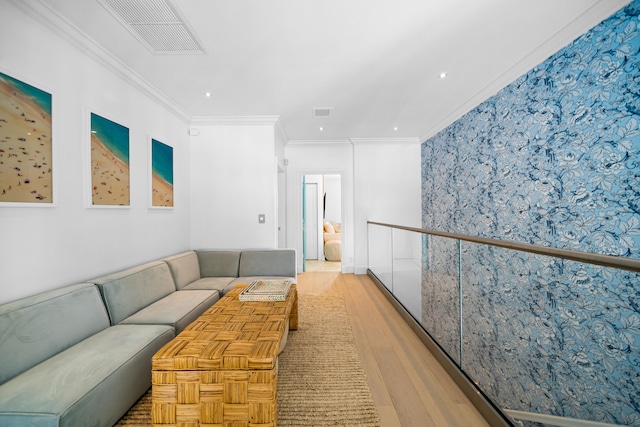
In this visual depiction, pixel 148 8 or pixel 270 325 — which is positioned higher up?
pixel 148 8

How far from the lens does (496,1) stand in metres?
1.78

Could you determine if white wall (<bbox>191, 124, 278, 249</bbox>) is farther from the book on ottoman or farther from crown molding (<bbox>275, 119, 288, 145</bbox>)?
the book on ottoman

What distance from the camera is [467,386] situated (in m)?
1.79

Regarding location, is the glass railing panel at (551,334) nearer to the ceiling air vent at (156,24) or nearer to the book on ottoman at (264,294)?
the book on ottoman at (264,294)

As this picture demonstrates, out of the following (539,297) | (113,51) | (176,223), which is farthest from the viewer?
(176,223)

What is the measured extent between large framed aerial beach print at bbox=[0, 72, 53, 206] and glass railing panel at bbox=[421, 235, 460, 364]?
9.93ft

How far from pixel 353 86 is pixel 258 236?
2370mm

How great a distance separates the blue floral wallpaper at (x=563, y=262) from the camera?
1417 mm

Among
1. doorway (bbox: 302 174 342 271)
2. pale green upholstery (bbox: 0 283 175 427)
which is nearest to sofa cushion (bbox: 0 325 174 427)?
pale green upholstery (bbox: 0 283 175 427)

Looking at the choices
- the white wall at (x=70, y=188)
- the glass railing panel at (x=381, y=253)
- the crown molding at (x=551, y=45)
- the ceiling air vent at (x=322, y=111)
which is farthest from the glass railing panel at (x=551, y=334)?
the white wall at (x=70, y=188)

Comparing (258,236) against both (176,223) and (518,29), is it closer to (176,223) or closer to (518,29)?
(176,223)

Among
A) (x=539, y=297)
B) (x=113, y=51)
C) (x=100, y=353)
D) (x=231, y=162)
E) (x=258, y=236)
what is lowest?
(x=100, y=353)

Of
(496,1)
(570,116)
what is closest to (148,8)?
(496,1)

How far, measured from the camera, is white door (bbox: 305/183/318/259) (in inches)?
273
